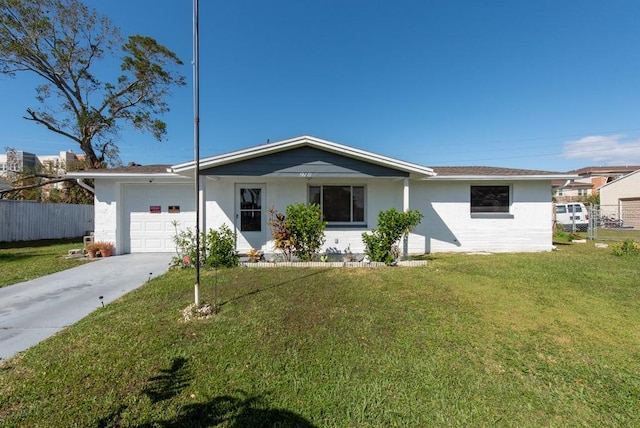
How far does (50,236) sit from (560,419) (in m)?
20.6

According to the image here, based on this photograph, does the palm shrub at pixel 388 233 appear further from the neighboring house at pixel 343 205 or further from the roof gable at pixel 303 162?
the roof gable at pixel 303 162

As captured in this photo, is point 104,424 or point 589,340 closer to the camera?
point 104,424

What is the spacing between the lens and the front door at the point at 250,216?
31.3ft

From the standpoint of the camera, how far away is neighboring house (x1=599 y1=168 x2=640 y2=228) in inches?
870

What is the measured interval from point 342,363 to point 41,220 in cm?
1859

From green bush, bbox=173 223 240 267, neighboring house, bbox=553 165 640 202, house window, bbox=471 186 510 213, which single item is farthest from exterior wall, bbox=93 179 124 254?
neighboring house, bbox=553 165 640 202

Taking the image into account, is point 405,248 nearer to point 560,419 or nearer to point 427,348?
point 427,348

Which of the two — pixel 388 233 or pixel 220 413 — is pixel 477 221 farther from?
pixel 220 413

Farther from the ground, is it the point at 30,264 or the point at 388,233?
the point at 388,233

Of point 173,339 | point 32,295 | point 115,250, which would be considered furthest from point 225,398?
point 115,250

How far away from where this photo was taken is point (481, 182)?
10125 millimetres

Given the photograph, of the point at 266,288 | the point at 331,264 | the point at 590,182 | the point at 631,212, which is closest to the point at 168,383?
the point at 266,288

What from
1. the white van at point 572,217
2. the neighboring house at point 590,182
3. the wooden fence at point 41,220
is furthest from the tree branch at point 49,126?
the neighboring house at point 590,182

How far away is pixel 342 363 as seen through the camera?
294 cm
